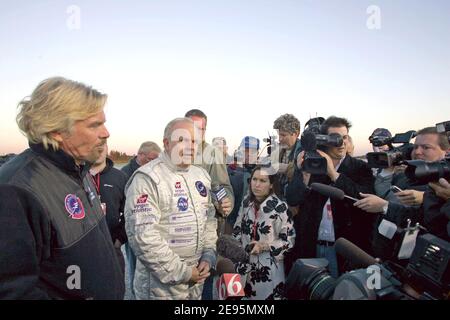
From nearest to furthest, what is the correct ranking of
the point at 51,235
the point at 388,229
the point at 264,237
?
the point at 51,235 → the point at 388,229 → the point at 264,237

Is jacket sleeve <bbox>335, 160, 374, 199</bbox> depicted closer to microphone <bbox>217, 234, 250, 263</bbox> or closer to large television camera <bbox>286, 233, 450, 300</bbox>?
microphone <bbox>217, 234, 250, 263</bbox>

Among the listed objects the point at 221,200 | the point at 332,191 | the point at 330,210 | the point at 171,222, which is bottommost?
the point at 330,210

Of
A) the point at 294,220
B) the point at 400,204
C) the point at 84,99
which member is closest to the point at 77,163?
the point at 84,99

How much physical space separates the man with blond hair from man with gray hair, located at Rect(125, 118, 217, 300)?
554 mm

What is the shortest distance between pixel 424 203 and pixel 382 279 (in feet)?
3.28

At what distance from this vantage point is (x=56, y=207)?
1.41m

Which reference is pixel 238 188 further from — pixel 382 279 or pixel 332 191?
pixel 382 279

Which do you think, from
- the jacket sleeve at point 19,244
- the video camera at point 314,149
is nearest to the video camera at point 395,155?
the video camera at point 314,149

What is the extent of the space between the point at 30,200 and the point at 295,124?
3.48m

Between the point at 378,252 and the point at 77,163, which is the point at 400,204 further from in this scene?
the point at 77,163

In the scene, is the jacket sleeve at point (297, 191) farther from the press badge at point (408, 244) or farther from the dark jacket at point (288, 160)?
→ the press badge at point (408, 244)

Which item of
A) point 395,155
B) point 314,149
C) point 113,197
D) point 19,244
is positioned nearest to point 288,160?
point 314,149

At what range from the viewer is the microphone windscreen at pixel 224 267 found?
2660 mm
